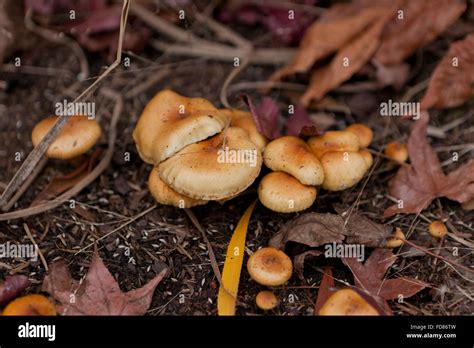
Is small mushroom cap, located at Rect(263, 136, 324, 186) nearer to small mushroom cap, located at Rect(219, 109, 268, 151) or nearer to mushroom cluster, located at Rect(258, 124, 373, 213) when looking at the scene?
mushroom cluster, located at Rect(258, 124, 373, 213)

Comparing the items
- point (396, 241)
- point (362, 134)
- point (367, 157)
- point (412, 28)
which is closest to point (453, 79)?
point (412, 28)

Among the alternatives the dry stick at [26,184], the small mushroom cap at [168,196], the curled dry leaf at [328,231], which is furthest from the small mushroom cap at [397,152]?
the dry stick at [26,184]

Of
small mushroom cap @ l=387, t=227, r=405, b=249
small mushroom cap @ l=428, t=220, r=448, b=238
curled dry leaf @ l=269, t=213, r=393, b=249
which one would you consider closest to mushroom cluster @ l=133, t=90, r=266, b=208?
curled dry leaf @ l=269, t=213, r=393, b=249

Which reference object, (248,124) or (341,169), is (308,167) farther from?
(248,124)

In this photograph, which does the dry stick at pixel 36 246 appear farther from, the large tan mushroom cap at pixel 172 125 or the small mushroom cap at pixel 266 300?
the small mushroom cap at pixel 266 300

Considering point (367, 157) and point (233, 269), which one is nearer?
point (233, 269)
